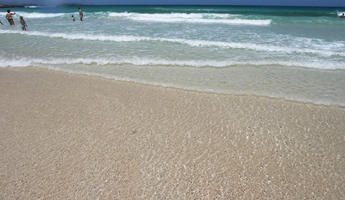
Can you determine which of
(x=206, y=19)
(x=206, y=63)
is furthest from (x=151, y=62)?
(x=206, y=19)

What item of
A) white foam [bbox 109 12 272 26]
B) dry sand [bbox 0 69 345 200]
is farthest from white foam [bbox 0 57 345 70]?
white foam [bbox 109 12 272 26]

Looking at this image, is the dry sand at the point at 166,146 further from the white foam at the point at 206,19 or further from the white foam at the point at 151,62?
the white foam at the point at 206,19

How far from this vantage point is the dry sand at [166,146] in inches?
95.7

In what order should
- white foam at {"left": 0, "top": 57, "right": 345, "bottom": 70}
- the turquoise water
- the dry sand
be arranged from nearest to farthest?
1. the dry sand
2. the turquoise water
3. white foam at {"left": 0, "top": 57, "right": 345, "bottom": 70}

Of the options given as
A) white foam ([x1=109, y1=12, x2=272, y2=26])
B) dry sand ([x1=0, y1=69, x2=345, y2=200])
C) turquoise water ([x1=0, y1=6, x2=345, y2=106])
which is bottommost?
dry sand ([x1=0, y1=69, x2=345, y2=200])

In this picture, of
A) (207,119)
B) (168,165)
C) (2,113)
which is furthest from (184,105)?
(2,113)

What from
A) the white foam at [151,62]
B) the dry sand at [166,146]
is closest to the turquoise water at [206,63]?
the white foam at [151,62]

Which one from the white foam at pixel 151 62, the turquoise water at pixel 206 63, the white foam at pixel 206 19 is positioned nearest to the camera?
the turquoise water at pixel 206 63

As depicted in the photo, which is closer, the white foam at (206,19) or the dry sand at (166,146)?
the dry sand at (166,146)

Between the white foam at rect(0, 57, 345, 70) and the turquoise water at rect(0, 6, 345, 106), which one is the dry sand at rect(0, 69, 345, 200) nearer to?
the turquoise water at rect(0, 6, 345, 106)

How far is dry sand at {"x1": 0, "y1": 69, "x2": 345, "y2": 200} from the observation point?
7.97ft

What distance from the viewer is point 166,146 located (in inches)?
120

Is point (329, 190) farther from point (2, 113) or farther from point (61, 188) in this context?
point (2, 113)

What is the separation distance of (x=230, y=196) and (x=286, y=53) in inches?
270
